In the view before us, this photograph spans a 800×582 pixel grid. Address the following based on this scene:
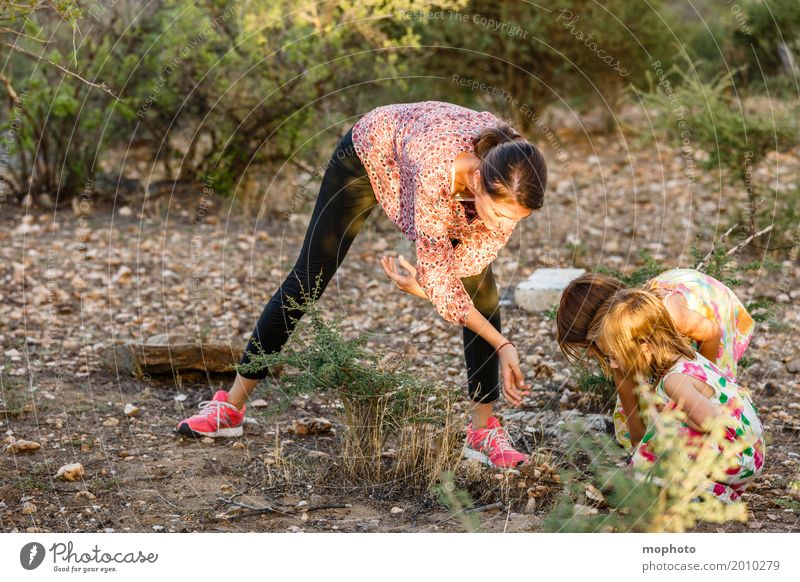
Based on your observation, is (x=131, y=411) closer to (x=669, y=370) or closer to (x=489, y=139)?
(x=489, y=139)

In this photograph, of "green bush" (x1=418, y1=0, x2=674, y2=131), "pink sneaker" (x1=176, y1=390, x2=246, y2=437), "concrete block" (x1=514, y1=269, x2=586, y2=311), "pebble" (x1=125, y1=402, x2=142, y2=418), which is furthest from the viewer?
"green bush" (x1=418, y1=0, x2=674, y2=131)

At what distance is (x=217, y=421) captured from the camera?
140 inches

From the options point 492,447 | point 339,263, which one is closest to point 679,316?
point 492,447

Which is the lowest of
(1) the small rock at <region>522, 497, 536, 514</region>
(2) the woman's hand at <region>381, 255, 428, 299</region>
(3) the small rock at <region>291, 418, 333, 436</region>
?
(3) the small rock at <region>291, 418, 333, 436</region>

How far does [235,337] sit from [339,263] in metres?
1.62

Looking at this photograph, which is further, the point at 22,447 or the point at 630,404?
the point at 22,447

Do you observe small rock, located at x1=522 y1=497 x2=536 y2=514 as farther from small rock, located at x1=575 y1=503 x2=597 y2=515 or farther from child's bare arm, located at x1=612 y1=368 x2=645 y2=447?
child's bare arm, located at x1=612 y1=368 x2=645 y2=447

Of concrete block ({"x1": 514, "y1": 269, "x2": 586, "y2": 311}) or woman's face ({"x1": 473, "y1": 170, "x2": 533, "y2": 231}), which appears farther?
concrete block ({"x1": 514, "y1": 269, "x2": 586, "y2": 311})

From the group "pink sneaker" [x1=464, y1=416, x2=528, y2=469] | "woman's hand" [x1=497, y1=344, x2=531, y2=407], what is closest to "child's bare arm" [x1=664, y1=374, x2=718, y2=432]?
"woman's hand" [x1=497, y1=344, x2=531, y2=407]

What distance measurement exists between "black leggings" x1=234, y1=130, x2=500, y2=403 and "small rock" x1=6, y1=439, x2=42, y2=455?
2.80ft

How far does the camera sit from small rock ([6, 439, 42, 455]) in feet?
11.1
